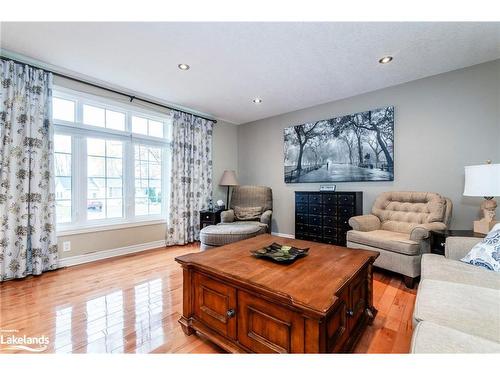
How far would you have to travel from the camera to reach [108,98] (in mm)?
3004

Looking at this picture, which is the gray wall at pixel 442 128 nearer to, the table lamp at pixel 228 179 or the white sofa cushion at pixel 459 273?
the white sofa cushion at pixel 459 273

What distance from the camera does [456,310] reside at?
101 cm

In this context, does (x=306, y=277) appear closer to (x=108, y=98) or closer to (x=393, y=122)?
(x=393, y=122)

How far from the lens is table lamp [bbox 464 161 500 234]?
1796 millimetres

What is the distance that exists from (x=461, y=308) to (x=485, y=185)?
1398 mm

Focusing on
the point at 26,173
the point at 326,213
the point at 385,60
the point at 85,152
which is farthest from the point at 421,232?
the point at 26,173

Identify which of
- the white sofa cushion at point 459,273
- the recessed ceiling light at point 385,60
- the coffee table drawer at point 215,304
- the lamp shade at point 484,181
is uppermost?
the recessed ceiling light at point 385,60

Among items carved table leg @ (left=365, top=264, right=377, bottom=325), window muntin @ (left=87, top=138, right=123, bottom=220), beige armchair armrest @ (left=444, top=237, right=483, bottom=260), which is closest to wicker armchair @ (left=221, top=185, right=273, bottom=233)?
window muntin @ (left=87, top=138, right=123, bottom=220)

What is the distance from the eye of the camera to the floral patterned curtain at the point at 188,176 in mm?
3643

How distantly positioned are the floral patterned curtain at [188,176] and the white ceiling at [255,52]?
762mm

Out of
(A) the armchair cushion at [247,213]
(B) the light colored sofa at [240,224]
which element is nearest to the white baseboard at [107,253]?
(B) the light colored sofa at [240,224]

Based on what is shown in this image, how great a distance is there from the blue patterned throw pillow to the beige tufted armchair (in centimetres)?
55
